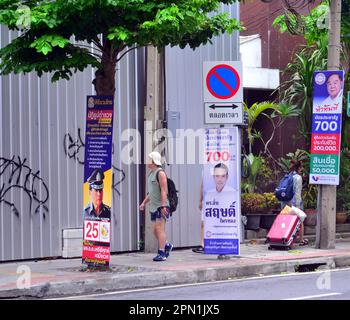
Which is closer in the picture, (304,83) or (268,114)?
(304,83)

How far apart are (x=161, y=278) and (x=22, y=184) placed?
3.21 meters

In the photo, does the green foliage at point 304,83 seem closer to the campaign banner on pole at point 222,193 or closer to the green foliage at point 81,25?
the campaign banner on pole at point 222,193

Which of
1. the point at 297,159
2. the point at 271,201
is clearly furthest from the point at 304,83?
the point at 271,201

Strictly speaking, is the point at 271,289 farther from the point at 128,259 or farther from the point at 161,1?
the point at 161,1

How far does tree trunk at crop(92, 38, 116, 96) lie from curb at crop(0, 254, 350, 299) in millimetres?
2917

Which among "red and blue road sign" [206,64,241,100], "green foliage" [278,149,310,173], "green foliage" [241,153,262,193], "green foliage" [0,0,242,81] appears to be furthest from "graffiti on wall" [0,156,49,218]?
"green foliage" [278,149,310,173]

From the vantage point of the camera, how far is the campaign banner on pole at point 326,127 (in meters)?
15.6

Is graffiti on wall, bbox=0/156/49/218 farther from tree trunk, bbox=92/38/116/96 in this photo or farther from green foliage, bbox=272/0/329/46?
green foliage, bbox=272/0/329/46

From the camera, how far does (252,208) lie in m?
17.1

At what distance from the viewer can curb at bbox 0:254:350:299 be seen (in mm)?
10578

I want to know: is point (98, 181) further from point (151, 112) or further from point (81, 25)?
point (151, 112)

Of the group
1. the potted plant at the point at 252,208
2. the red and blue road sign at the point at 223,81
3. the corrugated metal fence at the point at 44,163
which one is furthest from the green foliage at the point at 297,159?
the corrugated metal fence at the point at 44,163

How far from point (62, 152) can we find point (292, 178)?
5.11m

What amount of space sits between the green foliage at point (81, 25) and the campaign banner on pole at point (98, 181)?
801 millimetres
